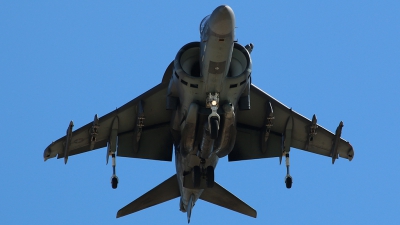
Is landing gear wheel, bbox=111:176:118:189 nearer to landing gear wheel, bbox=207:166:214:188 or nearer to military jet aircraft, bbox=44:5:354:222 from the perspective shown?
military jet aircraft, bbox=44:5:354:222

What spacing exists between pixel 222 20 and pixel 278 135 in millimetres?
5831

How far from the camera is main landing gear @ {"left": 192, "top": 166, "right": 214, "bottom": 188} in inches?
906

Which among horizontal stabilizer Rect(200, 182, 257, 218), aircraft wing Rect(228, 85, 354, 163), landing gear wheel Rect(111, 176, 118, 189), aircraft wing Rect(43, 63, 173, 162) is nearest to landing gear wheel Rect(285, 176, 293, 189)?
aircraft wing Rect(228, 85, 354, 163)

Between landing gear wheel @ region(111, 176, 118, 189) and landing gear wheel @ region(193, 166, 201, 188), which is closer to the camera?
landing gear wheel @ region(193, 166, 201, 188)

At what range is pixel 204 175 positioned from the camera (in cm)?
2314

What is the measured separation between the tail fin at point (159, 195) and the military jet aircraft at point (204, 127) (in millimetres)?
28

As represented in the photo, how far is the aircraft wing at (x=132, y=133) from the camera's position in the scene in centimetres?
2323

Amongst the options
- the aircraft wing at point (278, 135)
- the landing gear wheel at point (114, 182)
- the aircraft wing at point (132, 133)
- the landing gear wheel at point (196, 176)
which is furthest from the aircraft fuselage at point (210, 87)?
the landing gear wheel at point (114, 182)

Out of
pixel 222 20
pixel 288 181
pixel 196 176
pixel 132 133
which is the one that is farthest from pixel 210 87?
pixel 288 181

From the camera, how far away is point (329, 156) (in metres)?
24.9

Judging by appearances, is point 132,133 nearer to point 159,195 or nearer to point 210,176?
point 159,195

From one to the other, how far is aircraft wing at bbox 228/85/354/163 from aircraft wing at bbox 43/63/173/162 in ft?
Answer: 6.80

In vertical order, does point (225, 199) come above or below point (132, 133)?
below

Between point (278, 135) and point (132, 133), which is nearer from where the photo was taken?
point (132, 133)
